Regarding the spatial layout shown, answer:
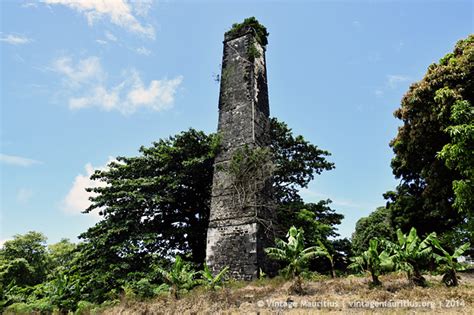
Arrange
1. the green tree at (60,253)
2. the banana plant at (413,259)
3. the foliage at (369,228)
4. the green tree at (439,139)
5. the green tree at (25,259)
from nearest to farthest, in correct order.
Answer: the banana plant at (413,259) < the green tree at (439,139) < the foliage at (369,228) < the green tree at (25,259) < the green tree at (60,253)

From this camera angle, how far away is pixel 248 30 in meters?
15.1

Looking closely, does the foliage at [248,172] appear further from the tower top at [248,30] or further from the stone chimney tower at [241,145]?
the tower top at [248,30]

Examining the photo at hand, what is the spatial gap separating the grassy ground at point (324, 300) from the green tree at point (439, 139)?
14.7 feet

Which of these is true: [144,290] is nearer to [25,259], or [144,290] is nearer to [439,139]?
[439,139]

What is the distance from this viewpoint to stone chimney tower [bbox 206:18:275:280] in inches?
440

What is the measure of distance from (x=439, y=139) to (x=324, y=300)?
30.8 feet

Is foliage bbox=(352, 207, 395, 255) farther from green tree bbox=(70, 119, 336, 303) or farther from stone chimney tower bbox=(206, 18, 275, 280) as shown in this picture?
stone chimney tower bbox=(206, 18, 275, 280)

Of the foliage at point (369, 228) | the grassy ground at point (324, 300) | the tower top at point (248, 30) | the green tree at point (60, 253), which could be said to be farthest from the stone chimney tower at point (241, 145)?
the green tree at point (60, 253)

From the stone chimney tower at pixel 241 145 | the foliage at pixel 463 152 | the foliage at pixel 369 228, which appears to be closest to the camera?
the foliage at pixel 463 152

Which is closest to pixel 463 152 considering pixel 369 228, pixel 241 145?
pixel 241 145

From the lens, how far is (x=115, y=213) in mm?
14141

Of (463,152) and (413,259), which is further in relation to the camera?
(463,152)

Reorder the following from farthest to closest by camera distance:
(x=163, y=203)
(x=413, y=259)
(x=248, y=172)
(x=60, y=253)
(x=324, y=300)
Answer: (x=60, y=253), (x=163, y=203), (x=248, y=172), (x=413, y=259), (x=324, y=300)

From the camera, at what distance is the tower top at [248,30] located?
15156mm
